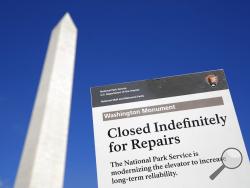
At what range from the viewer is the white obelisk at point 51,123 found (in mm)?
6395

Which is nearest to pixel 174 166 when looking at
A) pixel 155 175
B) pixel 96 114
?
pixel 155 175

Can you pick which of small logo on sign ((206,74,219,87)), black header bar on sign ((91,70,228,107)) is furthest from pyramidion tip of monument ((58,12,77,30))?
small logo on sign ((206,74,219,87))

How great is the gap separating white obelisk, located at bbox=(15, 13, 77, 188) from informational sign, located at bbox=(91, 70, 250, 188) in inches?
172

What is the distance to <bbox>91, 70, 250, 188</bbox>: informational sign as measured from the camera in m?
11.6

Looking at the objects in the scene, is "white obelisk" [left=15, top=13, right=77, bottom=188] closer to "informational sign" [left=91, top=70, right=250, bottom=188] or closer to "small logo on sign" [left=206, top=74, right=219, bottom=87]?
"informational sign" [left=91, top=70, right=250, bottom=188]

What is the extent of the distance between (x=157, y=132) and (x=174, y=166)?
1.40m

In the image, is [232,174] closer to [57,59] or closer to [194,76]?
[194,76]

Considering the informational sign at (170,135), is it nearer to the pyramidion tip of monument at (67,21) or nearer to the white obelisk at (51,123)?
the pyramidion tip of monument at (67,21)

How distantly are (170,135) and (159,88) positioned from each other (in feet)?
6.58

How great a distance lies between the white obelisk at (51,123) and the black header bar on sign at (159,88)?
425 centimetres

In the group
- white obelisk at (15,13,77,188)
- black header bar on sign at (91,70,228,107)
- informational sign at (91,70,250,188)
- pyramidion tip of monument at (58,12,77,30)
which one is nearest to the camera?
white obelisk at (15,13,77,188)

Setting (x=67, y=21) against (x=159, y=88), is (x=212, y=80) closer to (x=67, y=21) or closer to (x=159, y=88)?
(x=159, y=88)

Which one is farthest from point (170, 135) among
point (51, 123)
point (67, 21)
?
point (51, 123)

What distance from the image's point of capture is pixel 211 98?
42.0ft
